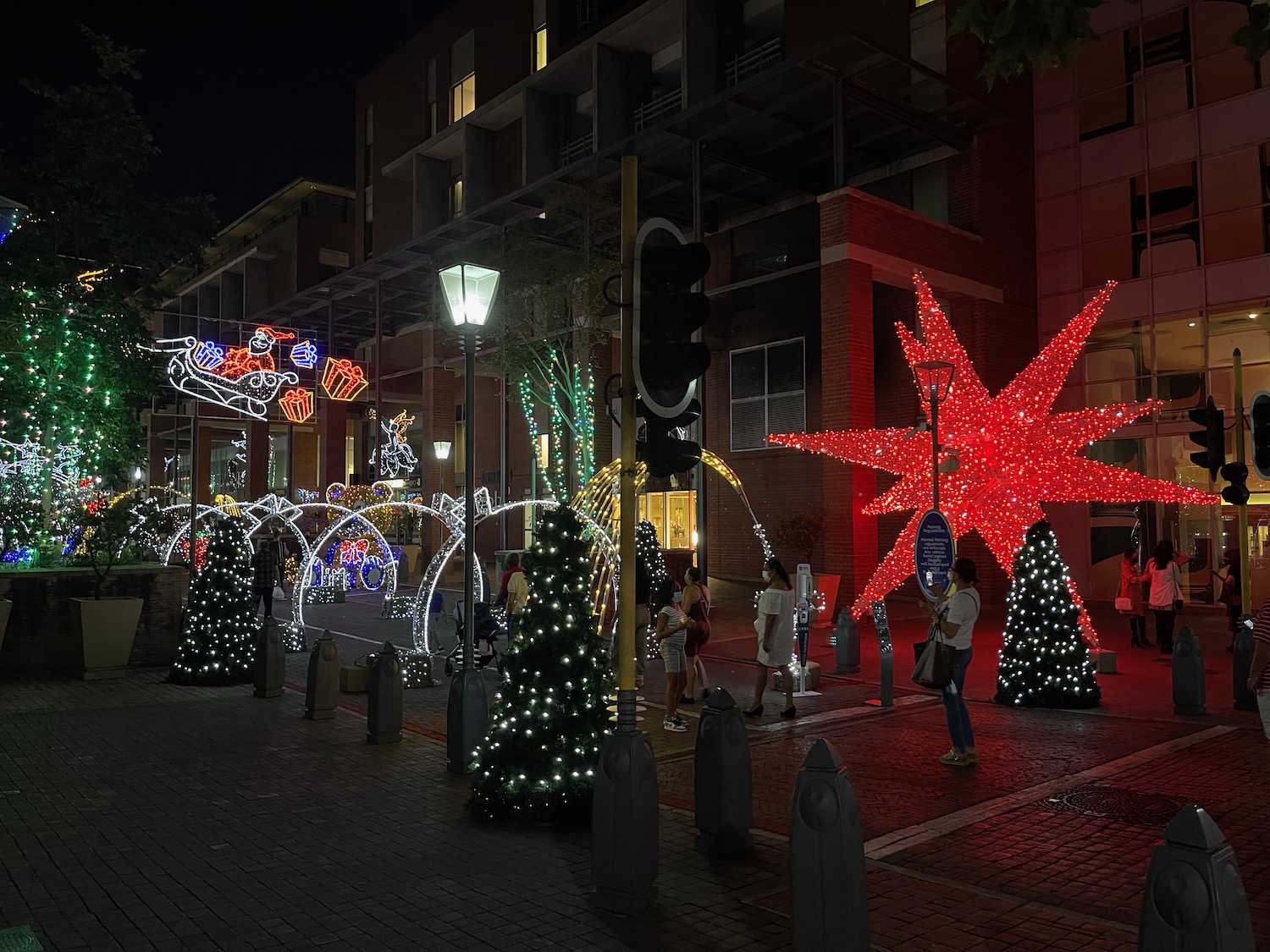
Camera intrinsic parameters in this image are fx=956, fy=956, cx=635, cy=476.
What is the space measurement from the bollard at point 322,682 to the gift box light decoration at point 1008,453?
9500 mm

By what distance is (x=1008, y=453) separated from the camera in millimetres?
15859

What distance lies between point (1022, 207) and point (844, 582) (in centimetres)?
1184

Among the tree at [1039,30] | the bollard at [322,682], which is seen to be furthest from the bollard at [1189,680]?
the bollard at [322,682]

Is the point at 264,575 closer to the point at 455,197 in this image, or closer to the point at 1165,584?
the point at 1165,584

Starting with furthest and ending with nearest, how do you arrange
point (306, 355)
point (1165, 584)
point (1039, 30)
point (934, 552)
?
point (306, 355)
point (1165, 584)
point (934, 552)
point (1039, 30)

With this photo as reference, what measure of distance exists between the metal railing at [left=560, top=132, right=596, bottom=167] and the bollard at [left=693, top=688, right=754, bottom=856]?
86.7 ft

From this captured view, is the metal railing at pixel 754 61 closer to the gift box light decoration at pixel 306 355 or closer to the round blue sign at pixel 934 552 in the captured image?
the gift box light decoration at pixel 306 355

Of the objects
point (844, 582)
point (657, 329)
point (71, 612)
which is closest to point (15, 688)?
point (71, 612)

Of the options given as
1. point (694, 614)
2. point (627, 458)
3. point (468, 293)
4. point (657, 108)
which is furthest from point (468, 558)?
point (657, 108)

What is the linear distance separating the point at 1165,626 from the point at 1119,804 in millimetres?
9501

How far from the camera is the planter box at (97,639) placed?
13.6 meters

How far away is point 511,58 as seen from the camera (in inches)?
1359

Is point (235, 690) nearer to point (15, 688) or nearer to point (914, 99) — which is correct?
point (15, 688)

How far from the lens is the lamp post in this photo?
27.7 feet
